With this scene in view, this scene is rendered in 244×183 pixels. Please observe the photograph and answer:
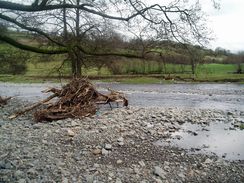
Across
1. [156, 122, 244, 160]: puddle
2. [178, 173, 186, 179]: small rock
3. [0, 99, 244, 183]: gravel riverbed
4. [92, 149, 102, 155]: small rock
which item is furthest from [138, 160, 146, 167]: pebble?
[156, 122, 244, 160]: puddle

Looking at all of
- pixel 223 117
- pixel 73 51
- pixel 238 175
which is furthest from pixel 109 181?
pixel 223 117

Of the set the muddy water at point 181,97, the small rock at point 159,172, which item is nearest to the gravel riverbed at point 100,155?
the small rock at point 159,172

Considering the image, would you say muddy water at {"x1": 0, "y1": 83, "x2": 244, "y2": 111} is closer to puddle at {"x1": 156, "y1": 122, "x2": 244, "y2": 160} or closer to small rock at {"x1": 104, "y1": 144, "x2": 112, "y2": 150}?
puddle at {"x1": 156, "y1": 122, "x2": 244, "y2": 160}

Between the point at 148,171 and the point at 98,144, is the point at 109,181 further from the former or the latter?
the point at 98,144

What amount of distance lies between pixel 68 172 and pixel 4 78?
38.4m

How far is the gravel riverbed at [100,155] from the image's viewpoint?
7484 mm

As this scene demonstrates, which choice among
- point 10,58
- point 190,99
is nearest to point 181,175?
point 10,58

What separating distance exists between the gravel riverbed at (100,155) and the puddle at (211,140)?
0.37 m

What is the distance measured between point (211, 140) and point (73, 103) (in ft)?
20.6

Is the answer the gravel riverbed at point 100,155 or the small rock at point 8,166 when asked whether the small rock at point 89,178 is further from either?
the small rock at point 8,166

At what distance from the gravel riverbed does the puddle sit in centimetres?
37

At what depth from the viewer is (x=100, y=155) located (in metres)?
9.02

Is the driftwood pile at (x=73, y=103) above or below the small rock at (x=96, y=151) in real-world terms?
above

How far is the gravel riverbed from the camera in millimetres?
7484
